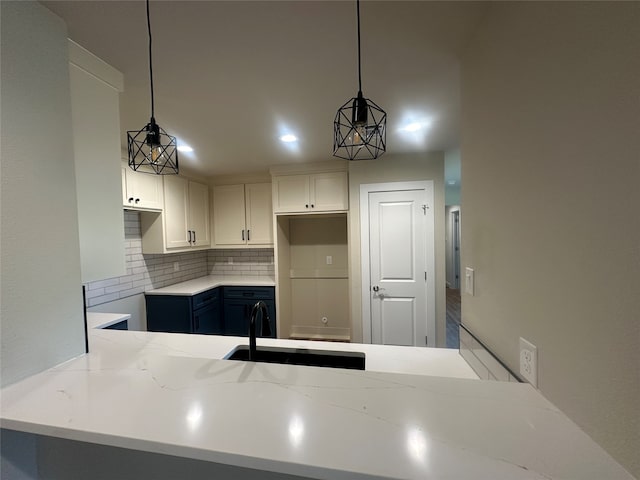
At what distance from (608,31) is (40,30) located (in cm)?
159

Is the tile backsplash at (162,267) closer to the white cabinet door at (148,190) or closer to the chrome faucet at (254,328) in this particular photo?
the white cabinet door at (148,190)

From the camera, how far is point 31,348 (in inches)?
35.6

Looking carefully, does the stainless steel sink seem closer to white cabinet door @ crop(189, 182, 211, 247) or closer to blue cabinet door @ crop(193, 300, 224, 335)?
blue cabinet door @ crop(193, 300, 224, 335)

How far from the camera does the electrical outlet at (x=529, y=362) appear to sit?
75cm

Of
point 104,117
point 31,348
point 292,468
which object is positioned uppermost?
point 104,117

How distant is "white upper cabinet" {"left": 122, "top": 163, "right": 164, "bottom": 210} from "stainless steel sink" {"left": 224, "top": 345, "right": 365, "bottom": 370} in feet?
6.40

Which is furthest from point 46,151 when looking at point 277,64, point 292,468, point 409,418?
point 409,418

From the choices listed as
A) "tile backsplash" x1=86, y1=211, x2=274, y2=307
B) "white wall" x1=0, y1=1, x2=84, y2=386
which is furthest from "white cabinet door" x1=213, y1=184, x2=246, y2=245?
"white wall" x1=0, y1=1, x2=84, y2=386

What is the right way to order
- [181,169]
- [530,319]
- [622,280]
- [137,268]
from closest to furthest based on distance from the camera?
[622,280]
[530,319]
[137,268]
[181,169]

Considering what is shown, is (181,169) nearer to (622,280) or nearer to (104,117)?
(104,117)

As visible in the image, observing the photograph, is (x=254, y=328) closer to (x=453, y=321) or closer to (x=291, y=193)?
(x=291, y=193)

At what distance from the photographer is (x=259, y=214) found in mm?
3613

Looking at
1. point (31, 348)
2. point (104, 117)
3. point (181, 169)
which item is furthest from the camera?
point (181, 169)

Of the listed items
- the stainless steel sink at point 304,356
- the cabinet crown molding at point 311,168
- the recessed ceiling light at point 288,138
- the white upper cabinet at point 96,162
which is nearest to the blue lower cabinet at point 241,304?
the cabinet crown molding at point 311,168
